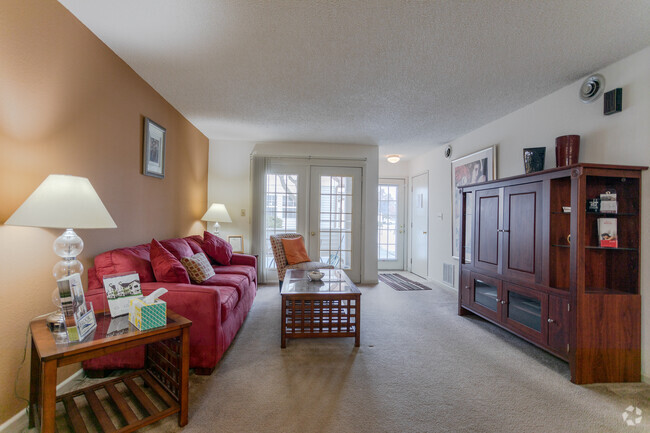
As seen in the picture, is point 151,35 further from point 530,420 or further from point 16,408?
point 530,420

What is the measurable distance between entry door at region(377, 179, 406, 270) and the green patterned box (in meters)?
5.35

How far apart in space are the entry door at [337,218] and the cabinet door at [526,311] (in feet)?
8.84

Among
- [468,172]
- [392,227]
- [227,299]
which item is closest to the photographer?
[227,299]

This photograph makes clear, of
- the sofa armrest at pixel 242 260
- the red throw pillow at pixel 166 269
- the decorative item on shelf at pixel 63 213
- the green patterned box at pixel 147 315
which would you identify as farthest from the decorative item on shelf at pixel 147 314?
the sofa armrest at pixel 242 260

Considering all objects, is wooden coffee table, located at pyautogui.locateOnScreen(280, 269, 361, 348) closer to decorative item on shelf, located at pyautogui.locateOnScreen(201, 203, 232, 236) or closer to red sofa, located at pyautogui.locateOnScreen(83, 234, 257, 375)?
red sofa, located at pyautogui.locateOnScreen(83, 234, 257, 375)

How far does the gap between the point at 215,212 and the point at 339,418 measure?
3.53m

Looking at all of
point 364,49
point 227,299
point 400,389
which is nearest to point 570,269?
point 400,389

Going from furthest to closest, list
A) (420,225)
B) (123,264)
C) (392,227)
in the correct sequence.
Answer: (392,227) < (420,225) < (123,264)

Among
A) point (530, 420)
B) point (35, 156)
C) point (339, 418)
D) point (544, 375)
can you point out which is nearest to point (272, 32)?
point (35, 156)

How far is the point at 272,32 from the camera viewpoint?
6.92ft

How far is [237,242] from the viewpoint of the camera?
16.7 ft

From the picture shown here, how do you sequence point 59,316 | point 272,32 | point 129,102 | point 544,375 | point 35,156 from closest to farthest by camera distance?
point 59,316 → point 35,156 → point 272,32 → point 544,375 → point 129,102

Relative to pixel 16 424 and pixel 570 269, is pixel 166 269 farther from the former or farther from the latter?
pixel 570 269

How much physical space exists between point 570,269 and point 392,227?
4.33 metres
